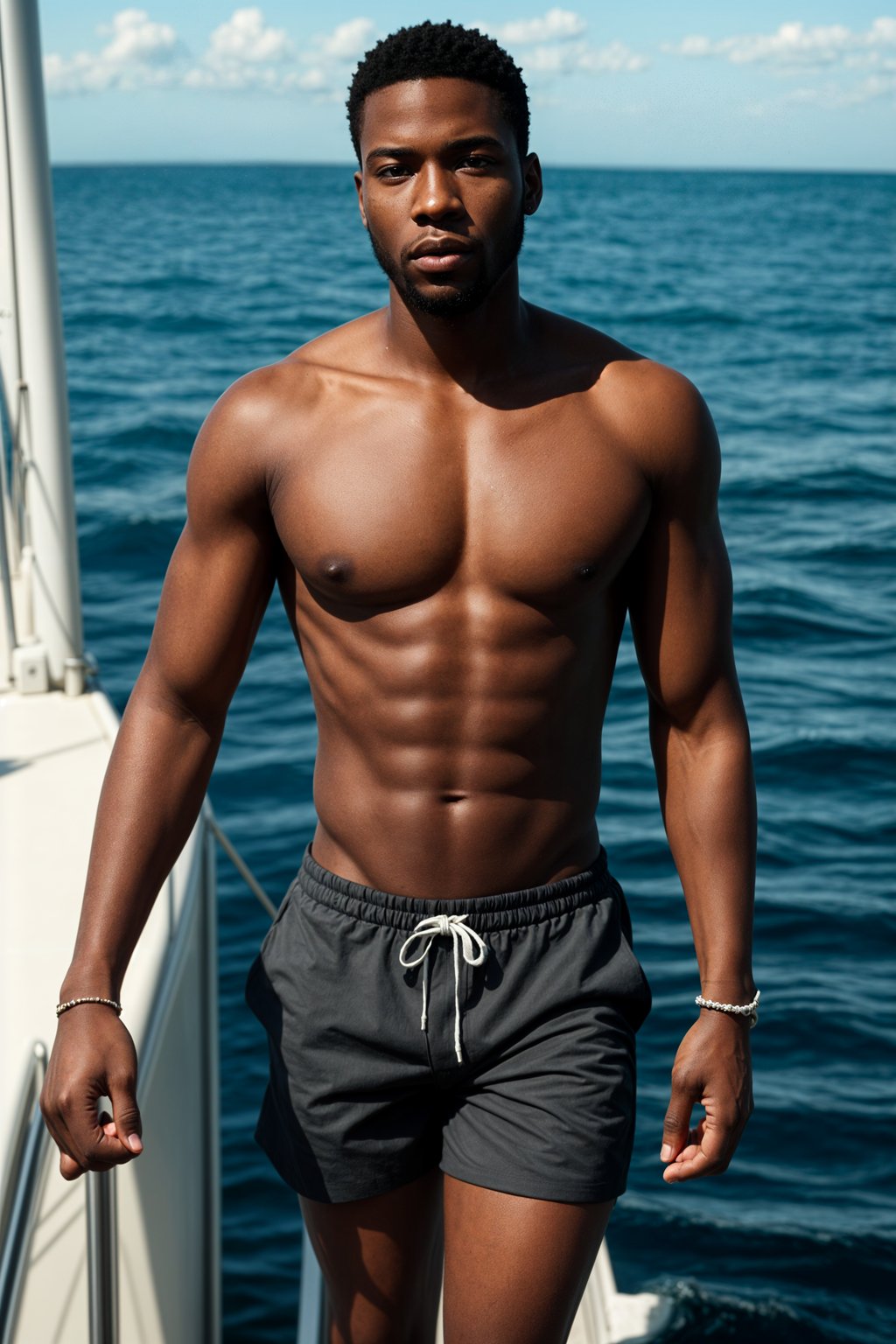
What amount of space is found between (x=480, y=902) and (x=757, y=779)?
627 centimetres

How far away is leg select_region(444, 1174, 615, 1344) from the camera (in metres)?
2.19

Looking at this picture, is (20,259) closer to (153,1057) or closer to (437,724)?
(153,1057)

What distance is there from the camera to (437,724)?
88.6 inches

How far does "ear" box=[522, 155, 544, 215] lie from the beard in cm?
7

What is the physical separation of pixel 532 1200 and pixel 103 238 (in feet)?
136

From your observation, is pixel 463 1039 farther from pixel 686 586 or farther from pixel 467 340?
pixel 467 340

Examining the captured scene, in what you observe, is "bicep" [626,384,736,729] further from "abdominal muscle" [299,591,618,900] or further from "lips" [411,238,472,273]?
"lips" [411,238,472,273]

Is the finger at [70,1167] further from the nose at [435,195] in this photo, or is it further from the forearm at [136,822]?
the nose at [435,195]

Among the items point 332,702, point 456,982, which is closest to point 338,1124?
point 456,982

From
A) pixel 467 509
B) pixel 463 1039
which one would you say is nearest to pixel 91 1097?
pixel 463 1039

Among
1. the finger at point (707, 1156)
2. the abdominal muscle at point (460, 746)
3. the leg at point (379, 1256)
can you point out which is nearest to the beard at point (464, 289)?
the abdominal muscle at point (460, 746)

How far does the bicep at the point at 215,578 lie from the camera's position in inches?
88.6

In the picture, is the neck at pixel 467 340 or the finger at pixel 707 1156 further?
the neck at pixel 467 340

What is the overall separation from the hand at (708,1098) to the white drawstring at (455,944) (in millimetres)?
292
